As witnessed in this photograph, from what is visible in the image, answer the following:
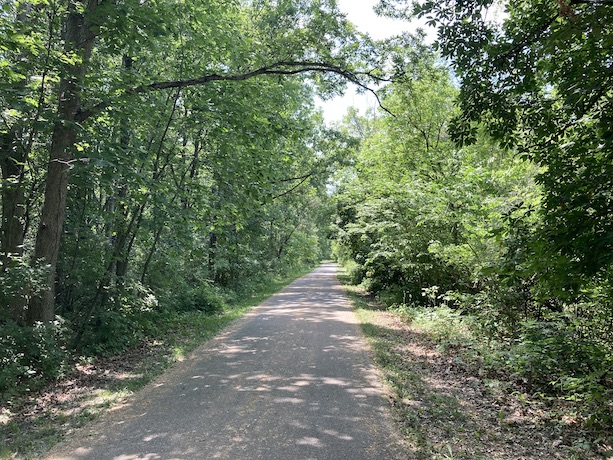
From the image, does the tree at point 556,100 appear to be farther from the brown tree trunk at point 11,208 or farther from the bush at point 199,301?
the bush at point 199,301

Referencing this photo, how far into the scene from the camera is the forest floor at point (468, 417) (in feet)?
13.7

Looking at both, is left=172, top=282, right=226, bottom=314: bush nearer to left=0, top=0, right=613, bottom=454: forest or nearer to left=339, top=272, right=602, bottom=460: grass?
left=0, top=0, right=613, bottom=454: forest

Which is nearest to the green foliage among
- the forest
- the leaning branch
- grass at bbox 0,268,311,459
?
the forest

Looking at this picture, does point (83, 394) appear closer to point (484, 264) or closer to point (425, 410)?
point (425, 410)

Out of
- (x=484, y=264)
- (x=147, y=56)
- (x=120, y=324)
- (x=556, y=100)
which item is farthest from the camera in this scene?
(x=147, y=56)

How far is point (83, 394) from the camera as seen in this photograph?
20.4 feet

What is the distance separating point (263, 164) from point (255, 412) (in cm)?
559

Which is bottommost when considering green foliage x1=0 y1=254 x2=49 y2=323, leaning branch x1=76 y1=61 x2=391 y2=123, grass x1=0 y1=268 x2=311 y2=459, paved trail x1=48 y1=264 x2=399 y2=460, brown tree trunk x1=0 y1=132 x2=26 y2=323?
grass x1=0 y1=268 x2=311 y2=459

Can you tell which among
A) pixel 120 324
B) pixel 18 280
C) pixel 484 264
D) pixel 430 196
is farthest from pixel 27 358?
pixel 430 196

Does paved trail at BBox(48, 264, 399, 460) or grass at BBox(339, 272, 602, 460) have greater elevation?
paved trail at BBox(48, 264, 399, 460)

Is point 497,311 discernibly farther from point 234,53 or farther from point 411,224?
point 234,53

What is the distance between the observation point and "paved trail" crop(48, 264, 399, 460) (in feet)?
13.7

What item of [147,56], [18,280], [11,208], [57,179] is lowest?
[18,280]

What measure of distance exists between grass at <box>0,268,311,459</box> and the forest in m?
0.32
